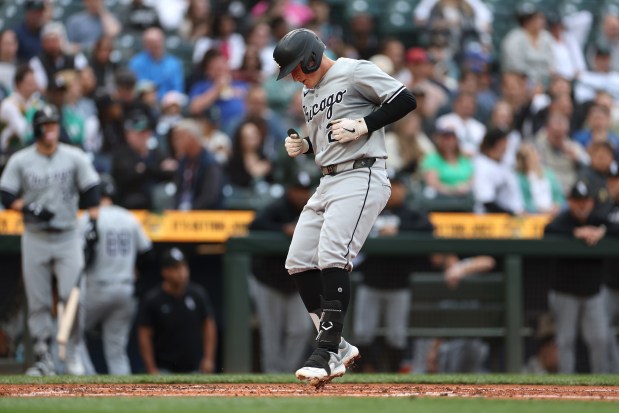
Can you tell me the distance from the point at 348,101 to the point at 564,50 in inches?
363

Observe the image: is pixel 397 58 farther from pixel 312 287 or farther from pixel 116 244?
pixel 312 287

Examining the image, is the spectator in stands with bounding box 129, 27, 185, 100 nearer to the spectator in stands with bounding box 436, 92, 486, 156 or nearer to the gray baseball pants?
the spectator in stands with bounding box 436, 92, 486, 156

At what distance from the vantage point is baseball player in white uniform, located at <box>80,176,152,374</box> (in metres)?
9.51

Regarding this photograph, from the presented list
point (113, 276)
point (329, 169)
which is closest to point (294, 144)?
point (329, 169)

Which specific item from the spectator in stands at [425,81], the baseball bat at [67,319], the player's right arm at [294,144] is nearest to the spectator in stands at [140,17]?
the spectator in stands at [425,81]

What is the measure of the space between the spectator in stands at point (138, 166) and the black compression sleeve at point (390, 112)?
494cm

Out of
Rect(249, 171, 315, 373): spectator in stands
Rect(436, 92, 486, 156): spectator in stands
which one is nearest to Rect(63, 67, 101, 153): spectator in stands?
Rect(249, 171, 315, 373): spectator in stands

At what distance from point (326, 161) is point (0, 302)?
14.3 feet

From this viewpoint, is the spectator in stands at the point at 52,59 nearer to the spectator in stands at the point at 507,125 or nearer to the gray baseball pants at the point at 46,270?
the gray baseball pants at the point at 46,270

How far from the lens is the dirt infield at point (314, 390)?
566 cm

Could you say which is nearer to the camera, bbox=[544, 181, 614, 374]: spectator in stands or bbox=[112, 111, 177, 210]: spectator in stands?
bbox=[544, 181, 614, 374]: spectator in stands

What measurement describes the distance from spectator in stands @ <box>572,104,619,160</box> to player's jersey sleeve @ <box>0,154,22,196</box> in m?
6.48

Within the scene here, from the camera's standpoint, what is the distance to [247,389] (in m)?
6.14

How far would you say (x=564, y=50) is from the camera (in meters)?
14.5
